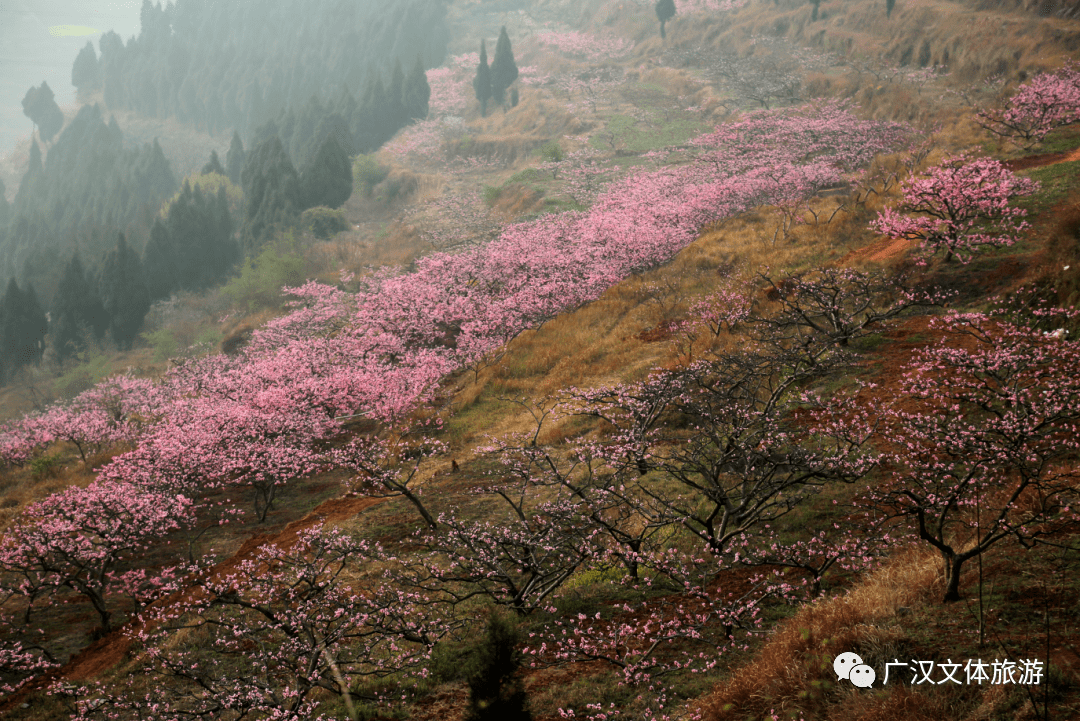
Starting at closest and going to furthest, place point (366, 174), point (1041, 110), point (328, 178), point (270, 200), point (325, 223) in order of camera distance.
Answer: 1. point (1041, 110)
2. point (325, 223)
3. point (270, 200)
4. point (328, 178)
5. point (366, 174)

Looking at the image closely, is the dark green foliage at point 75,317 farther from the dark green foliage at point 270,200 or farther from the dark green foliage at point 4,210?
the dark green foliage at point 4,210

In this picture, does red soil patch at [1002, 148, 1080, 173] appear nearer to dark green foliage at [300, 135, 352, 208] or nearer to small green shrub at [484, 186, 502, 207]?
small green shrub at [484, 186, 502, 207]

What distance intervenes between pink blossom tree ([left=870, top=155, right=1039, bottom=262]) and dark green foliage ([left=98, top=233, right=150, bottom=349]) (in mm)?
66800

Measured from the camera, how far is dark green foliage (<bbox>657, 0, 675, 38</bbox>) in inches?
3361

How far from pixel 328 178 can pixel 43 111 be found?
101113 mm

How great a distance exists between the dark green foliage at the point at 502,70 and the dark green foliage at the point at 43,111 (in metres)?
103

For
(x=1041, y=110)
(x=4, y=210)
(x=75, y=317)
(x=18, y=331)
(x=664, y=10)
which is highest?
(x=664, y=10)

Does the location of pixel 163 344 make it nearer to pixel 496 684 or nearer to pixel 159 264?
pixel 159 264

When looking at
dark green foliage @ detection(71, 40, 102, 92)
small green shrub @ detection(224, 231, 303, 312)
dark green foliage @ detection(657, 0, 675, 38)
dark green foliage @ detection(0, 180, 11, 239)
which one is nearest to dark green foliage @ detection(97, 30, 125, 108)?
dark green foliage @ detection(71, 40, 102, 92)

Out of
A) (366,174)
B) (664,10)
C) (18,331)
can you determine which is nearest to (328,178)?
(366,174)

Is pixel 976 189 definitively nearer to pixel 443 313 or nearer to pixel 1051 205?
pixel 1051 205

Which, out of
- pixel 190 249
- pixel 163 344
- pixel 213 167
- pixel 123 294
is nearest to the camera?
pixel 163 344

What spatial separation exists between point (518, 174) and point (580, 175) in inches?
366

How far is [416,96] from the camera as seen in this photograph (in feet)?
290
